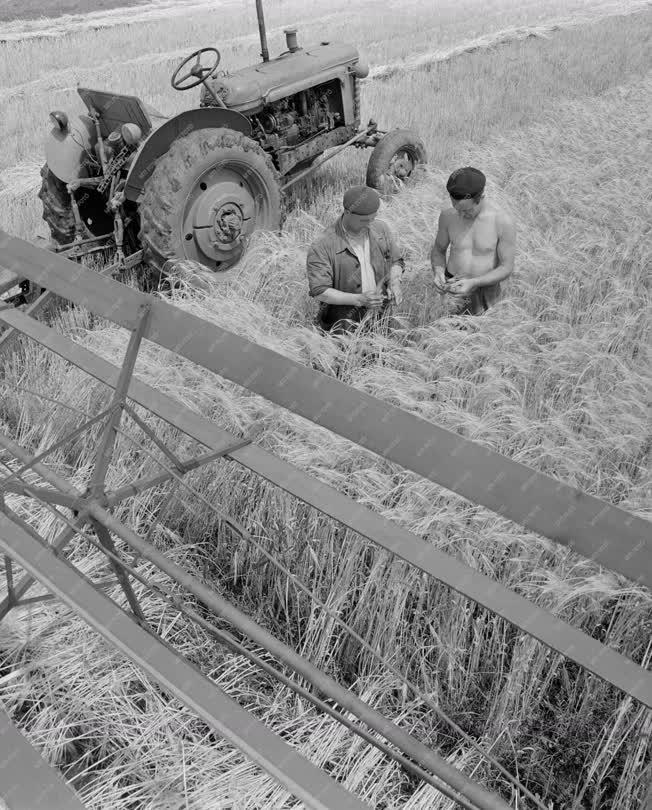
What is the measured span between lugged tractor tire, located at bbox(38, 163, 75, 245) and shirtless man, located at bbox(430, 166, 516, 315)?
7.32ft

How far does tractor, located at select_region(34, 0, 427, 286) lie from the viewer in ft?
12.8

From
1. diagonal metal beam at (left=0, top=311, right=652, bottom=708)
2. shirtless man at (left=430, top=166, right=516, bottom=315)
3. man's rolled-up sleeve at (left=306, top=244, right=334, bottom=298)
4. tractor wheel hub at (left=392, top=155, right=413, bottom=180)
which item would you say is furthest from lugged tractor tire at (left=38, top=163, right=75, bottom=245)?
tractor wheel hub at (left=392, top=155, right=413, bottom=180)

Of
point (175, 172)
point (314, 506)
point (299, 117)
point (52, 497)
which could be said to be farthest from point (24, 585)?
point (299, 117)

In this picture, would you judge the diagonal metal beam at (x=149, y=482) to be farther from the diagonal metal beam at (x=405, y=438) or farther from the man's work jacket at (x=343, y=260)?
the man's work jacket at (x=343, y=260)

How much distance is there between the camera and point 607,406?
8.90 ft

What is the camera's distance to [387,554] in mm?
2238

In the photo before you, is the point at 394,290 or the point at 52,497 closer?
the point at 52,497

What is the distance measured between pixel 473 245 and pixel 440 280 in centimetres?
22

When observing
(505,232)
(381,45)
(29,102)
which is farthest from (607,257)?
(381,45)

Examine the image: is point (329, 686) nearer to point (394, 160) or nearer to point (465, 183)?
point (465, 183)

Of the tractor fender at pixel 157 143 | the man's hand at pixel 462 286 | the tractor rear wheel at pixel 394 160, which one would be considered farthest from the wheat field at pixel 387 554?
the tractor fender at pixel 157 143

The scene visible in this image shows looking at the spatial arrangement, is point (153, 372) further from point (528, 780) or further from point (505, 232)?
point (528, 780)

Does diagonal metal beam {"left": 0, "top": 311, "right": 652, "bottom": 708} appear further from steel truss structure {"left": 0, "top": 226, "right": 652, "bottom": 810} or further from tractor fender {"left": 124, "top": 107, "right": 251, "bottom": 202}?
tractor fender {"left": 124, "top": 107, "right": 251, "bottom": 202}

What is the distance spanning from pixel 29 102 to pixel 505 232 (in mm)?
8549
